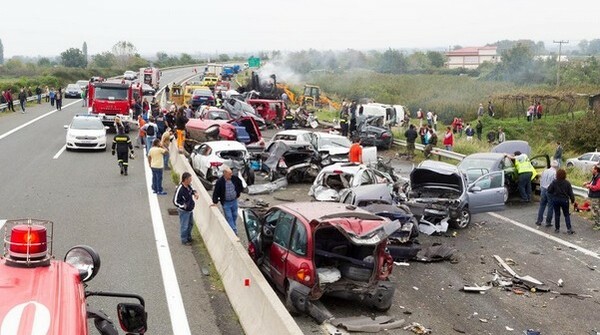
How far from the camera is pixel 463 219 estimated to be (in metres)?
17.0

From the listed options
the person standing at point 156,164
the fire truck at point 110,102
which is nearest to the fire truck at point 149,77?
the fire truck at point 110,102

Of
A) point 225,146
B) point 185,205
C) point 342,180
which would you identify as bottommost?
point 342,180

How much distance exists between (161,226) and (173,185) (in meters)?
5.63

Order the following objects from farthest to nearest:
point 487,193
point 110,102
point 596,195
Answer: point 110,102 → point 487,193 → point 596,195

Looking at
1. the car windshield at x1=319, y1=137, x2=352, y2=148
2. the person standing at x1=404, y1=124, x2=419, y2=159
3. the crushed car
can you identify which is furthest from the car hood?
the person standing at x1=404, y1=124, x2=419, y2=159

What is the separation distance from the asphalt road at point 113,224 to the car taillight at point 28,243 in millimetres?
5339

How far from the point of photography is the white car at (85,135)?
26.4 m

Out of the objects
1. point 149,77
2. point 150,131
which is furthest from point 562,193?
point 149,77

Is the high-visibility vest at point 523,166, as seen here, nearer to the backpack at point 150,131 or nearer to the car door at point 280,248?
the car door at point 280,248

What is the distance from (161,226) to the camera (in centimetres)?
1522

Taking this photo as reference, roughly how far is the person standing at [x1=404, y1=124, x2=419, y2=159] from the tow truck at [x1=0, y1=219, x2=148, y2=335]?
83.4ft

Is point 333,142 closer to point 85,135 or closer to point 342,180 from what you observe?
point 342,180

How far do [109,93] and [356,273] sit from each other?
81.2 ft

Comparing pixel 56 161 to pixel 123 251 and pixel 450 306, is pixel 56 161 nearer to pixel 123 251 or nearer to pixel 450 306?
pixel 123 251
